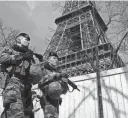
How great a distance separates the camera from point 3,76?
2648 millimetres

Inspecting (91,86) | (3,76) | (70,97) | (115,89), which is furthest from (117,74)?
(3,76)

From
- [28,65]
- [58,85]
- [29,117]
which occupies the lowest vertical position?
[29,117]

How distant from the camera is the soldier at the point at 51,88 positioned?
2.73 metres

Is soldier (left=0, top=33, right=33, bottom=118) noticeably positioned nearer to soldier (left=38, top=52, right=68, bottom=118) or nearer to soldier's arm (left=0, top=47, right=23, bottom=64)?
soldier's arm (left=0, top=47, right=23, bottom=64)

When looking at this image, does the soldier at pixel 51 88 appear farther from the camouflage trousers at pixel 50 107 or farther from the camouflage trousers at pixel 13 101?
the camouflage trousers at pixel 13 101

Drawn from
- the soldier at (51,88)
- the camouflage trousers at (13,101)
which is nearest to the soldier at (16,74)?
the camouflage trousers at (13,101)

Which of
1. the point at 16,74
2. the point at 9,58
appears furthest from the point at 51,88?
the point at 9,58

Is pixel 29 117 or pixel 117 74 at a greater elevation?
pixel 117 74

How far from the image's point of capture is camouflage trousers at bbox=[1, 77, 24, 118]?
2193mm

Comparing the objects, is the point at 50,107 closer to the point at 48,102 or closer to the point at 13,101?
the point at 48,102

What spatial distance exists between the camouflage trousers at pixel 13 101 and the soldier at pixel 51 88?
52 centimetres

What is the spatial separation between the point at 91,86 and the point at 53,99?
1.59m

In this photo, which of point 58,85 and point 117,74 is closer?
point 58,85

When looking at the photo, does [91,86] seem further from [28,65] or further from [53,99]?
[28,65]
